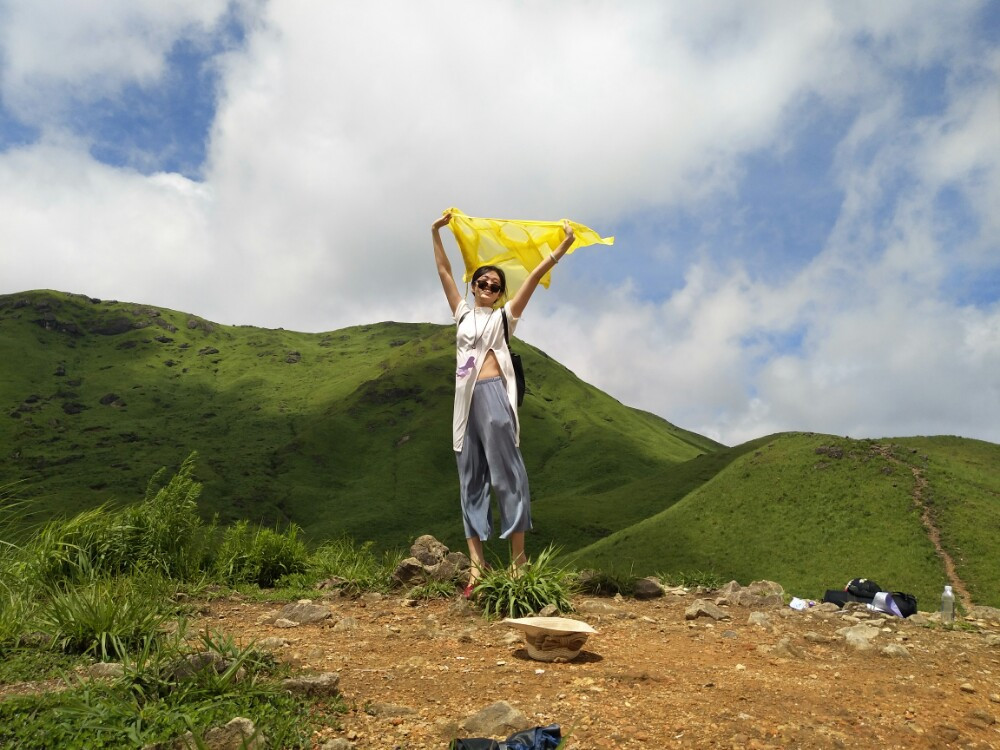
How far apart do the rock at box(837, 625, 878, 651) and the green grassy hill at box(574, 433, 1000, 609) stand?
25094 millimetres

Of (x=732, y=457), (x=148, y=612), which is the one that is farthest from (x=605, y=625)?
(x=732, y=457)

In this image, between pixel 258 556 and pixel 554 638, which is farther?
pixel 258 556

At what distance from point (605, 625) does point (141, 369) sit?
6945 inches

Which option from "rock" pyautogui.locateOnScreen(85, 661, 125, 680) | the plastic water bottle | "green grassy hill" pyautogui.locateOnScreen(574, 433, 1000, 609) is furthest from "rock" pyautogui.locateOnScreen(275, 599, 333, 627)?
"green grassy hill" pyautogui.locateOnScreen(574, 433, 1000, 609)

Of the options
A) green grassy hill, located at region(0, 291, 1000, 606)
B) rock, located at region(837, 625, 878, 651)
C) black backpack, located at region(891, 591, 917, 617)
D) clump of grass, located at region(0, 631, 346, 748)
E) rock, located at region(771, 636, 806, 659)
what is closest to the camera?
clump of grass, located at region(0, 631, 346, 748)

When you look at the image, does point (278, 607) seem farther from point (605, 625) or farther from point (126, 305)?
point (126, 305)

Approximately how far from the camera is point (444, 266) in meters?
8.30

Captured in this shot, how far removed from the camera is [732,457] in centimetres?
7869

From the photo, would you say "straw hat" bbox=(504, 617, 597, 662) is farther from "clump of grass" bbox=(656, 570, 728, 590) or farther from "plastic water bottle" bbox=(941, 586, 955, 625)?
"clump of grass" bbox=(656, 570, 728, 590)

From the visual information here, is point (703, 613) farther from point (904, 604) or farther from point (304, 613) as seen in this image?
point (304, 613)

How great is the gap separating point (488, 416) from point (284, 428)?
138 meters

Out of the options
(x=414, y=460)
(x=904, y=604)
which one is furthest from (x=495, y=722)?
(x=414, y=460)

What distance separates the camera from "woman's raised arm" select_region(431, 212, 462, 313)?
8.23 m

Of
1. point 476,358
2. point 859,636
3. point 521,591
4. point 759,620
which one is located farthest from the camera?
point 476,358
